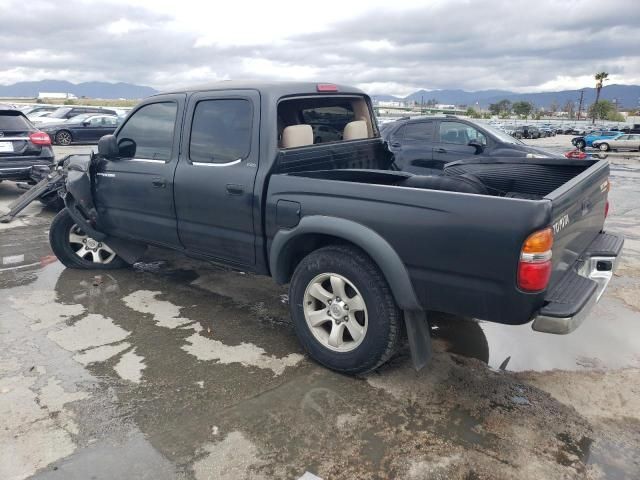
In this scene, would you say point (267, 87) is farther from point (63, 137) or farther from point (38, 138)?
point (63, 137)

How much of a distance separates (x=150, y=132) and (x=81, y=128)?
1790 centimetres

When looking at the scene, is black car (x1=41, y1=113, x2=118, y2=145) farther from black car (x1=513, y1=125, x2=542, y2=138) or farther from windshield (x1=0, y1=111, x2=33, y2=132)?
black car (x1=513, y1=125, x2=542, y2=138)

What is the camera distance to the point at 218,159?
4008 millimetres

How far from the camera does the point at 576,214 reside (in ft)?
10.2

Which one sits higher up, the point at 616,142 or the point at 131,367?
the point at 131,367

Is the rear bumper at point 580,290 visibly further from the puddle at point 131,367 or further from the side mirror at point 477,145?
the side mirror at point 477,145

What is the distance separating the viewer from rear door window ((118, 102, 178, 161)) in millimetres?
4422

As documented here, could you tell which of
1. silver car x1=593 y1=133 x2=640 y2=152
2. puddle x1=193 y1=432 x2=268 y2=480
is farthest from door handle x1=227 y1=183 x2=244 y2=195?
silver car x1=593 y1=133 x2=640 y2=152

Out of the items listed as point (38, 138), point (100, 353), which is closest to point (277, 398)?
point (100, 353)

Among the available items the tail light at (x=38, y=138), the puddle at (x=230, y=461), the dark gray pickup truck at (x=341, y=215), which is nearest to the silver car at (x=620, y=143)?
the dark gray pickup truck at (x=341, y=215)

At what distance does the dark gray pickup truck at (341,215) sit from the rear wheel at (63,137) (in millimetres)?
16642

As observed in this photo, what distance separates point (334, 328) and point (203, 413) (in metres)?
0.96

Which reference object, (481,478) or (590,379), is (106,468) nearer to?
(481,478)

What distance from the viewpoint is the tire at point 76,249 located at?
551 cm
